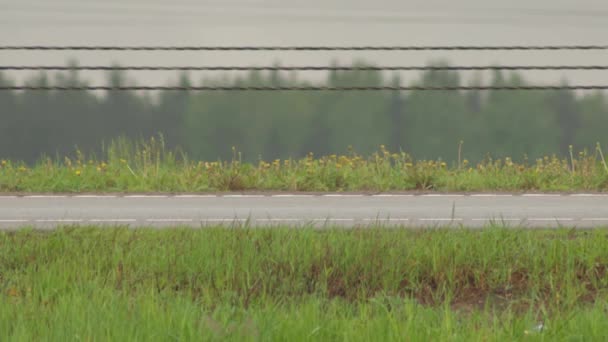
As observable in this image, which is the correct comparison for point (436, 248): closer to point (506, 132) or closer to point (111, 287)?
point (111, 287)

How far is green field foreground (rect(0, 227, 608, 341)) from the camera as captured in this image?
19.0ft

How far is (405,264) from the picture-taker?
786 cm

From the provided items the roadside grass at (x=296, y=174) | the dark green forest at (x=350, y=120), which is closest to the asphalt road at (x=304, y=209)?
the roadside grass at (x=296, y=174)

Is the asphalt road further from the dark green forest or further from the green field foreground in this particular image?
the dark green forest

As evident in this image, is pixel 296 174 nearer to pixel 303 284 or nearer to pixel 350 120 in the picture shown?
pixel 303 284

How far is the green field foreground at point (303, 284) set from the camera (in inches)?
228

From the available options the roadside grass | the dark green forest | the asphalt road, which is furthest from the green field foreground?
the dark green forest

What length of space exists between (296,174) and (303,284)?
826cm

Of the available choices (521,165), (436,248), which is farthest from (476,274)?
(521,165)

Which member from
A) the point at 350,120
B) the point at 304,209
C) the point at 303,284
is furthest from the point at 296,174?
the point at 350,120

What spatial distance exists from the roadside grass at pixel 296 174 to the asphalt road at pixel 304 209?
0.82 metres

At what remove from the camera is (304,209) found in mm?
12727

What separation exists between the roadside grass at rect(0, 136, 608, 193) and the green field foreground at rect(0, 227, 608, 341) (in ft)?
17.5

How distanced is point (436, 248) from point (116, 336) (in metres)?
3.33
